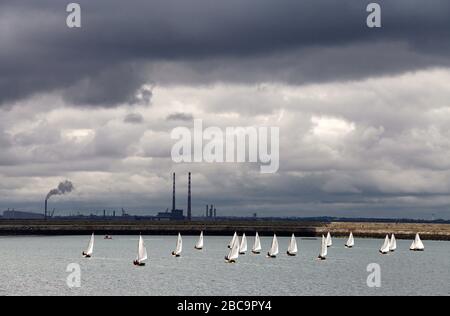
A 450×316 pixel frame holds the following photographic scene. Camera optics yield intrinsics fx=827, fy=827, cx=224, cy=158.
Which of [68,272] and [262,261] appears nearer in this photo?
[68,272]

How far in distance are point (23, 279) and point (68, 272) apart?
1512cm
